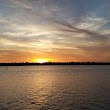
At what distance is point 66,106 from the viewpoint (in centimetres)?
3416

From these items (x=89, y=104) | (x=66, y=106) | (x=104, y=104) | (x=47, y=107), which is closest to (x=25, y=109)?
(x=47, y=107)

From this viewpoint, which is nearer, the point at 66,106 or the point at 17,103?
the point at 66,106

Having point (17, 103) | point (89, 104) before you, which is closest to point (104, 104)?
point (89, 104)

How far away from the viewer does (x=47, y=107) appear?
3359 cm

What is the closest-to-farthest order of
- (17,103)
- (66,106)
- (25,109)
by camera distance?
(25,109) → (66,106) → (17,103)

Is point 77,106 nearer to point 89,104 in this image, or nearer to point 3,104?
point 89,104

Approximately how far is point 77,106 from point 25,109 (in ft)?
31.1

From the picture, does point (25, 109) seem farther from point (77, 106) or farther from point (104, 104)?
point (104, 104)

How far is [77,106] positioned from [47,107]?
554cm

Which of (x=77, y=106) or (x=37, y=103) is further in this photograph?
(x=37, y=103)

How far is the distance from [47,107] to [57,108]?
76.1 inches

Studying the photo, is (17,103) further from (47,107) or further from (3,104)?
(47,107)

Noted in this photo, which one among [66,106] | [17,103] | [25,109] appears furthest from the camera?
[17,103]

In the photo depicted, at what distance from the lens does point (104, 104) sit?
3497cm
